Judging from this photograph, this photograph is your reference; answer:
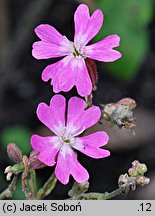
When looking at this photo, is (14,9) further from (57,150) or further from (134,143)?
(57,150)

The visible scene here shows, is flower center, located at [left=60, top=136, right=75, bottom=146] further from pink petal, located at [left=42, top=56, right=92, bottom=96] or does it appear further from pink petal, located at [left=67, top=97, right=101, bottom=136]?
pink petal, located at [left=42, top=56, right=92, bottom=96]

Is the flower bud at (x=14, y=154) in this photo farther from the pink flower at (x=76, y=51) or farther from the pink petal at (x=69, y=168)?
the pink flower at (x=76, y=51)

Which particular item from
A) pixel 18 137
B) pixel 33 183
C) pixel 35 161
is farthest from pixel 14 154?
pixel 18 137

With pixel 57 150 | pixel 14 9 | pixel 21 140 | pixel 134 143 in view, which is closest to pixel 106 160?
pixel 134 143

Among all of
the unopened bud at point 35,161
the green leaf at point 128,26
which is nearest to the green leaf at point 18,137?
the green leaf at point 128,26

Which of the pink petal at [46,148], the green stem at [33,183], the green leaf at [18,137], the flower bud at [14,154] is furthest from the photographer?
the green leaf at [18,137]

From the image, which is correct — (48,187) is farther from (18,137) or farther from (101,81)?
(101,81)

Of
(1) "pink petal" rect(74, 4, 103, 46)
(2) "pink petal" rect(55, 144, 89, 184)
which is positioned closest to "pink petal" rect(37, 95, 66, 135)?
(2) "pink petal" rect(55, 144, 89, 184)
